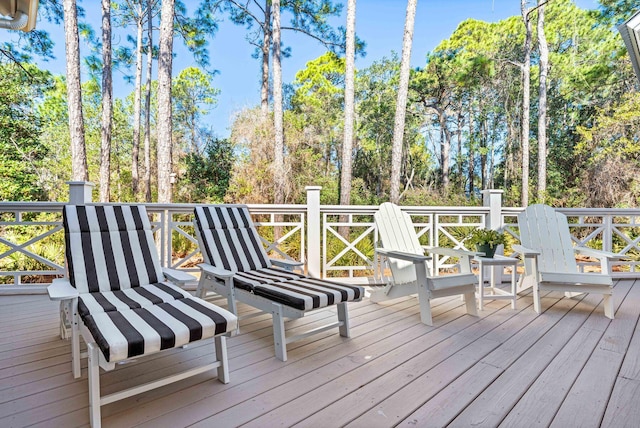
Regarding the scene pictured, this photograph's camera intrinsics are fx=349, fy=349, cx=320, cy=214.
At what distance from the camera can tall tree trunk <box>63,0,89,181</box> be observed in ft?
23.7

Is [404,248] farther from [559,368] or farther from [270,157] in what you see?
[270,157]

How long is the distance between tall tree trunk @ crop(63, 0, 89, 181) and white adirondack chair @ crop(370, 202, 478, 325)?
7187mm

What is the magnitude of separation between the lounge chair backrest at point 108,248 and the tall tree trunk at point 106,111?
8.24 metres

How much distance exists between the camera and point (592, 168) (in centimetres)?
1147

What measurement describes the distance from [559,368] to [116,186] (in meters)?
14.7

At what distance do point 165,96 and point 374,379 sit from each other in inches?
295

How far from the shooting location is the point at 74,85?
742cm

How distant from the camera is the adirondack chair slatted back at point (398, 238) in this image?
3.38m

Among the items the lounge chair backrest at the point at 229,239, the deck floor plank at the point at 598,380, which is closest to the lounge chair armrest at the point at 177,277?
the lounge chair backrest at the point at 229,239

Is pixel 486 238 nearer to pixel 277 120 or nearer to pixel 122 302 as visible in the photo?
pixel 122 302

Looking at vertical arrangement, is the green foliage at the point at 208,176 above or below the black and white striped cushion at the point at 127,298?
above

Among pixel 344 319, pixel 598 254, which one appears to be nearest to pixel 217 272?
pixel 344 319

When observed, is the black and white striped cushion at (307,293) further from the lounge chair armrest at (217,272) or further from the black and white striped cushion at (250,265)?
the lounge chair armrest at (217,272)

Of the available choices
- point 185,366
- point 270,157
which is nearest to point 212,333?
point 185,366
